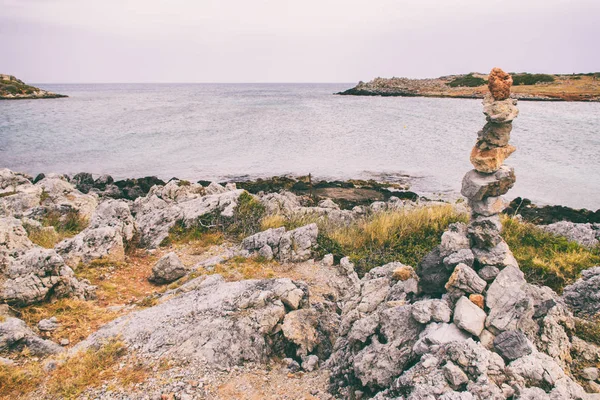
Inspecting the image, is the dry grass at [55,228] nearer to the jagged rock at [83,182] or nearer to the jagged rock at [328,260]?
the jagged rock at [328,260]

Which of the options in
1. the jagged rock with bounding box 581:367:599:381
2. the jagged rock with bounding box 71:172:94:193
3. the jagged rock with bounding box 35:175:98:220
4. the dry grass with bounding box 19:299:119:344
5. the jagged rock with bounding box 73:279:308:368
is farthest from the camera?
the jagged rock with bounding box 71:172:94:193

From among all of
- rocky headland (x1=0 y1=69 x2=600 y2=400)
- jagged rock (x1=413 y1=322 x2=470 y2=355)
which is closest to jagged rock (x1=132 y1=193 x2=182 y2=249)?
rocky headland (x1=0 y1=69 x2=600 y2=400)

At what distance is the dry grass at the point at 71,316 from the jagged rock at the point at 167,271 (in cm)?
148

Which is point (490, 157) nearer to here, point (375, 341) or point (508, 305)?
point (508, 305)

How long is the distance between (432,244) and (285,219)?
14.2 ft

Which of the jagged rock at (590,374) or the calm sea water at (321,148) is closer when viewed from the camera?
the jagged rock at (590,374)

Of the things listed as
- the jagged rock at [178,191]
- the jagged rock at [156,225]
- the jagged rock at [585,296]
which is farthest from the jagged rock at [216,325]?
the jagged rock at [178,191]

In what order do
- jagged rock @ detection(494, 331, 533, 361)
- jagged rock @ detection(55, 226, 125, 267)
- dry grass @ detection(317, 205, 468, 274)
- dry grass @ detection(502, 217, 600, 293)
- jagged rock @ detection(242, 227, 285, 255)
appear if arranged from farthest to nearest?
jagged rock @ detection(242, 227, 285, 255) < jagged rock @ detection(55, 226, 125, 267) < dry grass @ detection(317, 205, 468, 274) < dry grass @ detection(502, 217, 600, 293) < jagged rock @ detection(494, 331, 533, 361)

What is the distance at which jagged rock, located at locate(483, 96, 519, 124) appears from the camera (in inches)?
251

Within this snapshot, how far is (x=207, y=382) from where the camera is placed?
18.3ft

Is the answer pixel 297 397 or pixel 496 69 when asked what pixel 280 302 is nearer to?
pixel 297 397

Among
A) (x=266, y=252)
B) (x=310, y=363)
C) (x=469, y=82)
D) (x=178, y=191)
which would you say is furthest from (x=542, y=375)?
(x=469, y=82)

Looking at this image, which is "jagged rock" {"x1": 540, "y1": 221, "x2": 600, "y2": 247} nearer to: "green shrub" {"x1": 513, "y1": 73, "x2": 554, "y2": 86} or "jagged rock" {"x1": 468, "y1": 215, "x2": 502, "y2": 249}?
"jagged rock" {"x1": 468, "y1": 215, "x2": 502, "y2": 249}

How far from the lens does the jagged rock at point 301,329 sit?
6371mm
